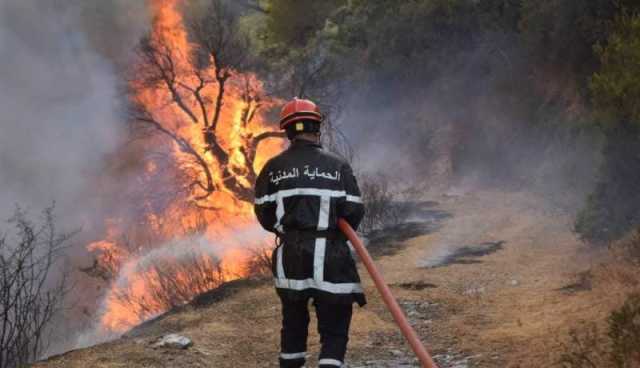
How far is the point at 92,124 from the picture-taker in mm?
21031

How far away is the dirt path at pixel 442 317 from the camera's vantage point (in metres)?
5.96

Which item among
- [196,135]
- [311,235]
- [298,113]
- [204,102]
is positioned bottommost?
[311,235]

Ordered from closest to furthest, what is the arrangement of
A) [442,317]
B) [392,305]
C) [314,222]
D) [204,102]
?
[392,305]
[314,222]
[442,317]
[204,102]

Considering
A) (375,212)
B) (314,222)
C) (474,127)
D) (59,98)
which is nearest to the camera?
(314,222)

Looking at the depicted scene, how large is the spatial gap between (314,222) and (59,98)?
17.7 metres

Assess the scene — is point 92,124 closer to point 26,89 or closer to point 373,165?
point 26,89

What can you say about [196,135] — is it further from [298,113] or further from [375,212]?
[298,113]

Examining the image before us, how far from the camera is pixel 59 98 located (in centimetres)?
1981

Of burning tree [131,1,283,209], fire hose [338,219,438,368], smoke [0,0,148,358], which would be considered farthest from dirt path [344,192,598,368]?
smoke [0,0,148,358]

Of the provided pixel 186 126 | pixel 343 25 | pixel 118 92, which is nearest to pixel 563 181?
pixel 186 126

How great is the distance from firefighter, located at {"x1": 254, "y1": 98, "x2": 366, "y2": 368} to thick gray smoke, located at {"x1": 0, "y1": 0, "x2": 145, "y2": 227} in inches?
589

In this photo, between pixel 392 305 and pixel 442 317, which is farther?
pixel 442 317

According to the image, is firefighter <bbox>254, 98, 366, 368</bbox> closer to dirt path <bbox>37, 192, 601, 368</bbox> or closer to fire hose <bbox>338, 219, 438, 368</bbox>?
fire hose <bbox>338, 219, 438, 368</bbox>

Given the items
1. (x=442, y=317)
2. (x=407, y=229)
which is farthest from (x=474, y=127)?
(x=442, y=317)
